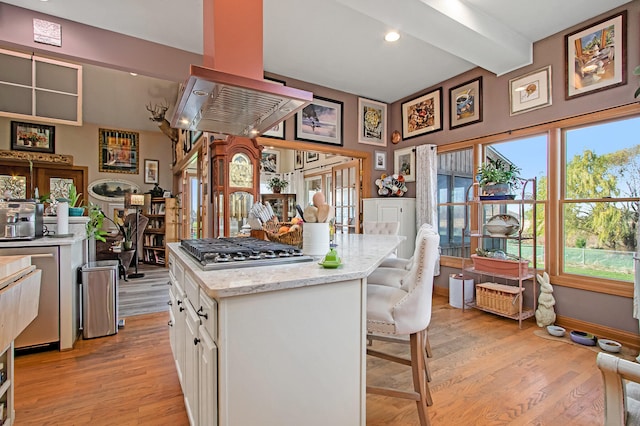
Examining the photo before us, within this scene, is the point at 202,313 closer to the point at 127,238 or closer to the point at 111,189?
the point at 127,238

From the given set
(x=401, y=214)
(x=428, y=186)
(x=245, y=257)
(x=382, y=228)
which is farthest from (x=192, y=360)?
(x=428, y=186)

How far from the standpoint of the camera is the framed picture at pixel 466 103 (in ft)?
12.7

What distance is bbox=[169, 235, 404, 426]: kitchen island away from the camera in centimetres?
104

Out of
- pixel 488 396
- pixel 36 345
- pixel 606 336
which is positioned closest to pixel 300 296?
pixel 488 396

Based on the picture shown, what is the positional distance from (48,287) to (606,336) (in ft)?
16.0

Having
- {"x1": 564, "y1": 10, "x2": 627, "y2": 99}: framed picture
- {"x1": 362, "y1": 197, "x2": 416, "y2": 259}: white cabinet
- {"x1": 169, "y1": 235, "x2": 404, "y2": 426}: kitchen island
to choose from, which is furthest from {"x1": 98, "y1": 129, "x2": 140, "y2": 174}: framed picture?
{"x1": 564, "y1": 10, "x2": 627, "y2": 99}: framed picture

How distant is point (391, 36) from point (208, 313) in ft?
10.4

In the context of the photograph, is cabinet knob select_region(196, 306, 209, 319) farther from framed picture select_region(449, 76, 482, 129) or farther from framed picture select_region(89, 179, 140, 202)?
framed picture select_region(89, 179, 140, 202)

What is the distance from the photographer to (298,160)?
7.33 meters

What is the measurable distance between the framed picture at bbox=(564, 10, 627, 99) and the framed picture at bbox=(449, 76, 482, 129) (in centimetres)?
93

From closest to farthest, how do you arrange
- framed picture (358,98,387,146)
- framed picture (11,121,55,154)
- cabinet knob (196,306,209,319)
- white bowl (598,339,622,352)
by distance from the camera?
cabinet knob (196,306,209,319) → white bowl (598,339,622,352) → framed picture (358,98,387,146) → framed picture (11,121,55,154)

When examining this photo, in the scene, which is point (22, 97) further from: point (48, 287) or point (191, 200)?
point (191, 200)

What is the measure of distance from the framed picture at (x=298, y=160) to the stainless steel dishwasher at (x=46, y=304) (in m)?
5.20

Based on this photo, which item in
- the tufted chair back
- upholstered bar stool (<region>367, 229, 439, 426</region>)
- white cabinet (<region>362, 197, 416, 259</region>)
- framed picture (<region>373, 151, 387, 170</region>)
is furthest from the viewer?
framed picture (<region>373, 151, 387, 170</region>)
